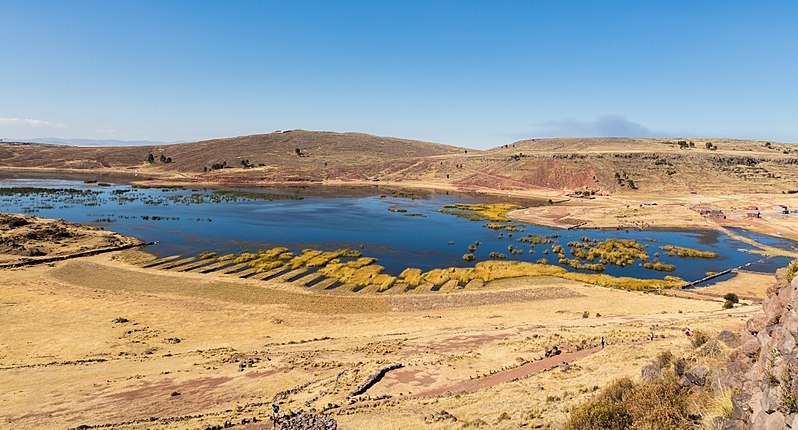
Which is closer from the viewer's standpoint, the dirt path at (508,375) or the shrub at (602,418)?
the shrub at (602,418)

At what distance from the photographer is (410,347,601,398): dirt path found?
852 inches

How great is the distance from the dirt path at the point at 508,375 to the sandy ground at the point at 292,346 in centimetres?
49

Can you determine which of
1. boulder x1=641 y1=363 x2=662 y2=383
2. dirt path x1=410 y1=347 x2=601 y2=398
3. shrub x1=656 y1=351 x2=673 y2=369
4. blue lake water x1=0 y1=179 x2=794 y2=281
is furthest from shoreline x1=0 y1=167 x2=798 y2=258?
boulder x1=641 y1=363 x2=662 y2=383

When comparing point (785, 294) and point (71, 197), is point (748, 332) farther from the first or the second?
point (71, 197)

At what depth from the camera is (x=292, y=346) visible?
98.6 feet

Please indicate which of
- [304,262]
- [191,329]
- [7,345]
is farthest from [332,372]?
[304,262]

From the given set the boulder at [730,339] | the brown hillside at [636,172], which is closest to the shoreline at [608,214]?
the brown hillside at [636,172]

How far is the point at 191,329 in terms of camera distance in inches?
1383

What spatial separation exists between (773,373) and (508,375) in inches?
550

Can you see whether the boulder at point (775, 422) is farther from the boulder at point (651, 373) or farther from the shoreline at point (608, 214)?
the shoreline at point (608, 214)

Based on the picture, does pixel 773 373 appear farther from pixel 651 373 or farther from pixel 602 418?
pixel 651 373

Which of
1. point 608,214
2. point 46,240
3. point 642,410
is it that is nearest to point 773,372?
point 642,410

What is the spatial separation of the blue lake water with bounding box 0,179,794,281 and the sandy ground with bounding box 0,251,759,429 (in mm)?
15197

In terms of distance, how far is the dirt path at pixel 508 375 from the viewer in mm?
21641
